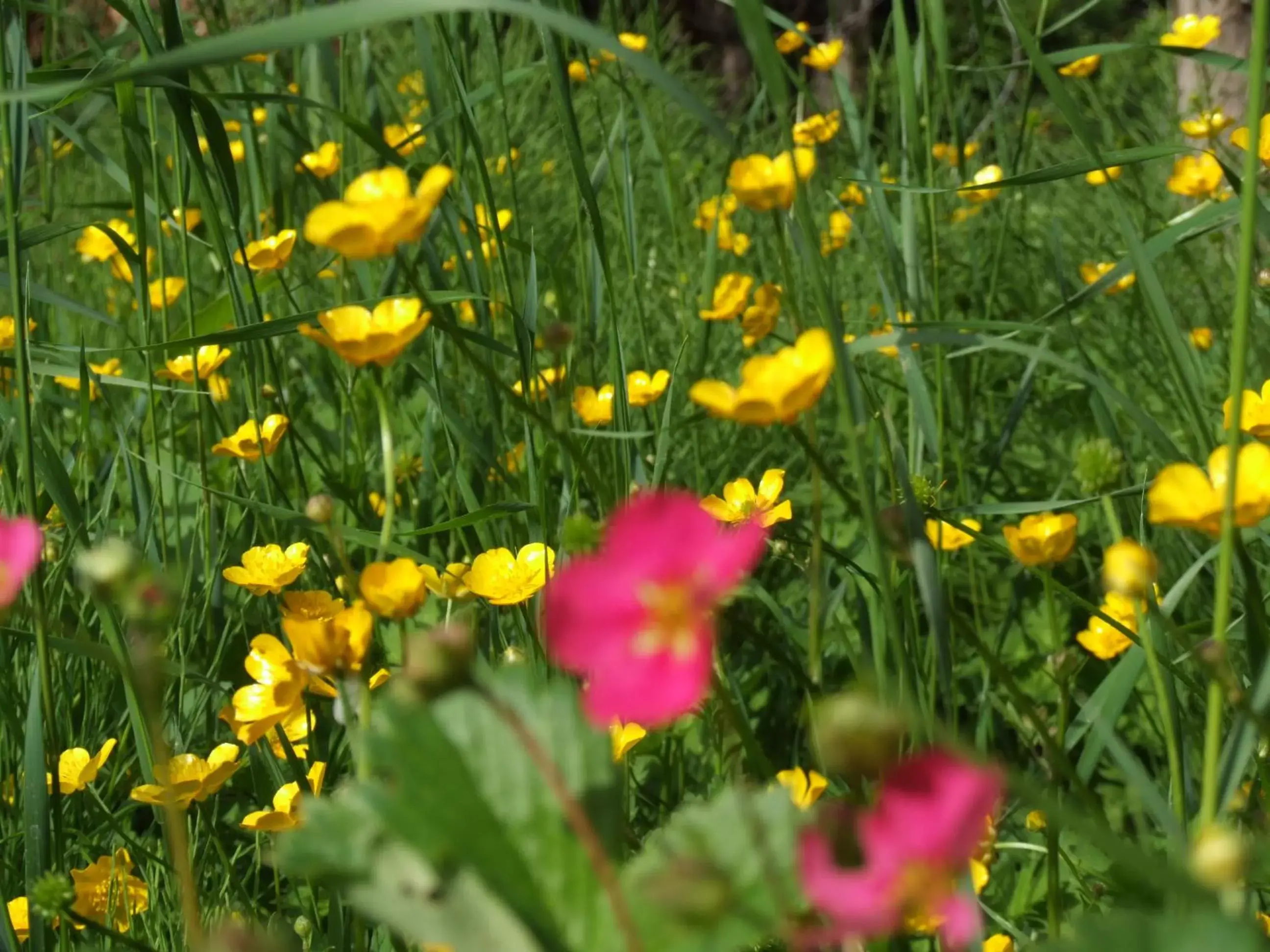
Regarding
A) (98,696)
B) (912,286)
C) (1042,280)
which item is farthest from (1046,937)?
(1042,280)

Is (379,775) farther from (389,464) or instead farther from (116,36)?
(116,36)

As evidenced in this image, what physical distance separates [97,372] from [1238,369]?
3.74 ft

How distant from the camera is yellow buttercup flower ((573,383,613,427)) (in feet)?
4.27

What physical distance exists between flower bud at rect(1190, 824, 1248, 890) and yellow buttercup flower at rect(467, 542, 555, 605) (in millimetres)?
535

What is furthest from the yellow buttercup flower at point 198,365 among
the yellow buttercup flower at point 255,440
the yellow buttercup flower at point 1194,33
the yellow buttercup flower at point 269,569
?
the yellow buttercup flower at point 1194,33

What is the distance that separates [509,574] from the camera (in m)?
0.96

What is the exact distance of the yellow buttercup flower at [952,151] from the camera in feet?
5.28

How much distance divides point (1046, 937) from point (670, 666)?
0.71m

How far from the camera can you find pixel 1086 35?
636 cm

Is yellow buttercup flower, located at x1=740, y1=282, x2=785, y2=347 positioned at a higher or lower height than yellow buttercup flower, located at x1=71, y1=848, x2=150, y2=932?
higher

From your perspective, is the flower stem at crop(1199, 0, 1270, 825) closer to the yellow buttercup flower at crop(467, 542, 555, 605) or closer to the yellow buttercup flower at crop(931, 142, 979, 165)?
the yellow buttercup flower at crop(467, 542, 555, 605)

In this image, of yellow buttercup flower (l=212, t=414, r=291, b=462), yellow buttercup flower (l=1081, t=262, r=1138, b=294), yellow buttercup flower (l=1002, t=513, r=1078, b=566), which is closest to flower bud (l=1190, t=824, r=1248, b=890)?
yellow buttercup flower (l=1002, t=513, r=1078, b=566)

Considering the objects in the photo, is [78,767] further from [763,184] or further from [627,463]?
[763,184]

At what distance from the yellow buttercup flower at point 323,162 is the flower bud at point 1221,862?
1.33 metres
